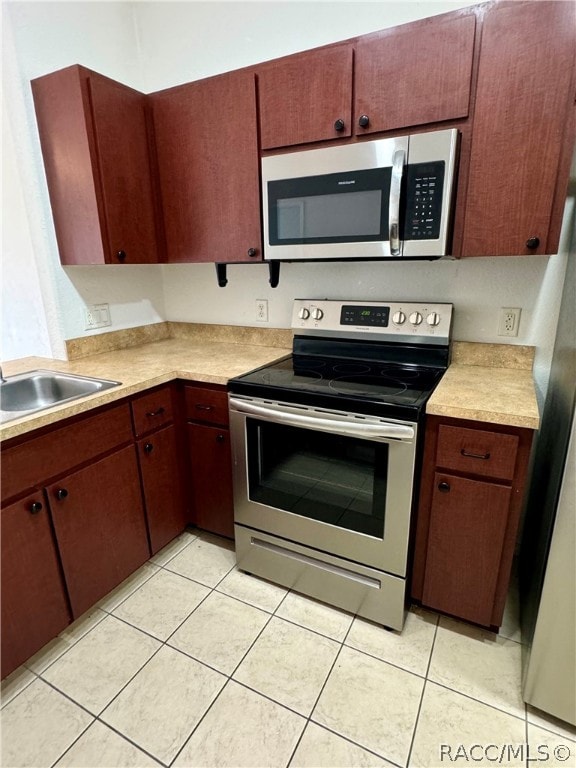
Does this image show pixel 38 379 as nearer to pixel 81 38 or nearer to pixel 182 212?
pixel 182 212

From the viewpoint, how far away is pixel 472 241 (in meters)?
1.35

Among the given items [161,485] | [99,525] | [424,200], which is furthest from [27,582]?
[424,200]

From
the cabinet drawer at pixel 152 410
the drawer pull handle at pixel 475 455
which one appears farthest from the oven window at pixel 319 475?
the cabinet drawer at pixel 152 410

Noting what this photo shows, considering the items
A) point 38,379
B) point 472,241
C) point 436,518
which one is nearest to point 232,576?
point 436,518

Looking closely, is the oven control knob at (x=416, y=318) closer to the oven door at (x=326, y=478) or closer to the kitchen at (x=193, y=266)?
the kitchen at (x=193, y=266)

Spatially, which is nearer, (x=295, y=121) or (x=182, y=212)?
(x=295, y=121)

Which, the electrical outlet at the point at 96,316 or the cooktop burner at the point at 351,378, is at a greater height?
the electrical outlet at the point at 96,316

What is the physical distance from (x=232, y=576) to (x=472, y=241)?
1656mm

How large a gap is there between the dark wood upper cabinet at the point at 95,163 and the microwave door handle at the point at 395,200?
3.69 ft

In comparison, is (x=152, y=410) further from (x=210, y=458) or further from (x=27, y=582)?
(x=27, y=582)

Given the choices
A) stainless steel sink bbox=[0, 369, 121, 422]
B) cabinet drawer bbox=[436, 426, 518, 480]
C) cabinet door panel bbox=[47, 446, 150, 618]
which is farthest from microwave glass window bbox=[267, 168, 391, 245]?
cabinet door panel bbox=[47, 446, 150, 618]

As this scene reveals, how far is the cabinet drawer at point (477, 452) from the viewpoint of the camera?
1.23 m

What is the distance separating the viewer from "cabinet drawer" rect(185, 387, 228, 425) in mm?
1670

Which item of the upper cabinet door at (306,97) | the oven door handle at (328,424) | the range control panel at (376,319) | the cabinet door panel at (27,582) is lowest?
the cabinet door panel at (27,582)
